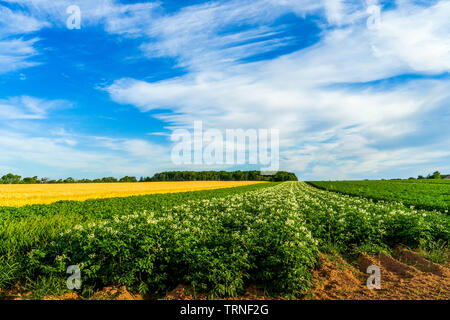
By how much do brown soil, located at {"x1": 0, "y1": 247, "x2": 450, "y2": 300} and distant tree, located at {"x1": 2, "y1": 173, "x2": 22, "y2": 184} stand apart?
89.2 meters

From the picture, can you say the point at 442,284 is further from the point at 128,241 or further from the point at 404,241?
the point at 128,241

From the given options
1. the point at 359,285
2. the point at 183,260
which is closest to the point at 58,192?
the point at 183,260

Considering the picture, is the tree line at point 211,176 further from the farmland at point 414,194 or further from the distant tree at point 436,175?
the farmland at point 414,194

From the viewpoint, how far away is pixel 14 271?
633cm

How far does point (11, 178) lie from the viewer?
74.4m

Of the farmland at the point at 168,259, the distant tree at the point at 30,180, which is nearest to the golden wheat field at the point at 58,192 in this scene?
the farmland at the point at 168,259

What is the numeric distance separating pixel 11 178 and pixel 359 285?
96.5m

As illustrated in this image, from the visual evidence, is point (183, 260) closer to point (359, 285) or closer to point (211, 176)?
point (359, 285)

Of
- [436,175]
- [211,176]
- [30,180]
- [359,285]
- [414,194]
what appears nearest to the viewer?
[359,285]

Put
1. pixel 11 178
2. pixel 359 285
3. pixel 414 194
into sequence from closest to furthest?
pixel 359 285 → pixel 414 194 → pixel 11 178

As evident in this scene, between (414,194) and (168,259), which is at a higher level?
(168,259)

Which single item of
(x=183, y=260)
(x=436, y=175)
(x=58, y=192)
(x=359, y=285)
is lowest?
(x=359, y=285)

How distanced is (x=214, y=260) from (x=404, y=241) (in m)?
7.68

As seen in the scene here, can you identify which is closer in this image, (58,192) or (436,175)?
(58,192)
